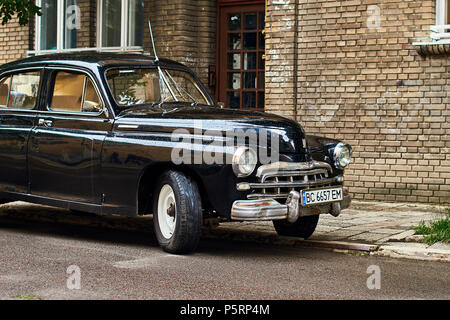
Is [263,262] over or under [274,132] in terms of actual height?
under

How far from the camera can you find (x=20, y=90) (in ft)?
27.6

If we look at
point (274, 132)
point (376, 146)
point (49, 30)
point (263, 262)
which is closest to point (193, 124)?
point (274, 132)

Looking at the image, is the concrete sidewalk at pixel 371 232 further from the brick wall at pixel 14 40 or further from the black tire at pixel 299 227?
the brick wall at pixel 14 40

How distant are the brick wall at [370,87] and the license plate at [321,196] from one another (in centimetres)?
367

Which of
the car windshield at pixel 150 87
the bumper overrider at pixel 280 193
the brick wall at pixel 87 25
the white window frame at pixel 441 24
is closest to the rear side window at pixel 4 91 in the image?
the car windshield at pixel 150 87

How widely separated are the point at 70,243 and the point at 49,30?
7814mm

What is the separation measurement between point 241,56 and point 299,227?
17.5 ft

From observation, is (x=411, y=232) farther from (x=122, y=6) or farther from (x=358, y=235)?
(x=122, y=6)

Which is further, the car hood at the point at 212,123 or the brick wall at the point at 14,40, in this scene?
the brick wall at the point at 14,40

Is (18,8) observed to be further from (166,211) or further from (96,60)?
(166,211)

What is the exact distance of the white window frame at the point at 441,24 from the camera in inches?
402

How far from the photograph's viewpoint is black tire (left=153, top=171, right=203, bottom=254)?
655cm

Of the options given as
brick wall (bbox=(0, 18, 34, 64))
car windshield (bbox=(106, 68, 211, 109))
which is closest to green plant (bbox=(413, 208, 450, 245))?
car windshield (bbox=(106, 68, 211, 109))
